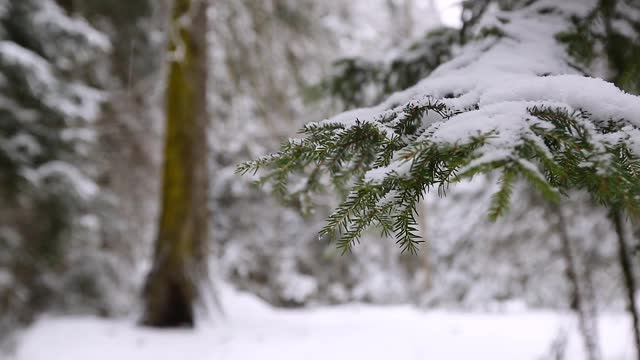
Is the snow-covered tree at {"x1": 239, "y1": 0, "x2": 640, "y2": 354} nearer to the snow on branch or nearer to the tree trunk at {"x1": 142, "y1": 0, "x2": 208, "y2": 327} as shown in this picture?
the snow on branch

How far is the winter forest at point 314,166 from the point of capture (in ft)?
A: 4.48

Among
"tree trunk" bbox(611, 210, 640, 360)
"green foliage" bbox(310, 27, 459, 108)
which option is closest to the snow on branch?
"tree trunk" bbox(611, 210, 640, 360)

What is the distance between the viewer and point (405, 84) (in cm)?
343

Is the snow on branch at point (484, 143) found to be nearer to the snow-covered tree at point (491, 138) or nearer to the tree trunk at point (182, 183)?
the snow-covered tree at point (491, 138)

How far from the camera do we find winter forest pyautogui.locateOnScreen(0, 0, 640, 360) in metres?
1.36

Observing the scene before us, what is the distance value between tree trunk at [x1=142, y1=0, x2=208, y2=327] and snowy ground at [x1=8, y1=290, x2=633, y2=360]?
43 centimetres

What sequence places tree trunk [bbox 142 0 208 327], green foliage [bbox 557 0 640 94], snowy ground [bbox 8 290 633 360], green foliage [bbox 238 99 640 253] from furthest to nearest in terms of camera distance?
tree trunk [bbox 142 0 208 327]
snowy ground [bbox 8 290 633 360]
green foliage [bbox 557 0 640 94]
green foliage [bbox 238 99 640 253]

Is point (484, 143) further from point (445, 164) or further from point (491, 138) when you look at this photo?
point (445, 164)

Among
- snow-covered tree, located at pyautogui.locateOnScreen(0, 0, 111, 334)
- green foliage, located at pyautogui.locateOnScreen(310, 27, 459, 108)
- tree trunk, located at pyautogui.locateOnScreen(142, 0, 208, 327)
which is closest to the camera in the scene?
green foliage, located at pyautogui.locateOnScreen(310, 27, 459, 108)

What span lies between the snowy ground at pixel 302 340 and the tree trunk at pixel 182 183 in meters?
0.43

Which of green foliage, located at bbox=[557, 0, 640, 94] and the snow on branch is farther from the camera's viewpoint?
green foliage, located at bbox=[557, 0, 640, 94]

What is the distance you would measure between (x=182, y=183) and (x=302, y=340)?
2.40 meters

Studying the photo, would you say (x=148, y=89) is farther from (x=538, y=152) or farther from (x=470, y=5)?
(x=538, y=152)

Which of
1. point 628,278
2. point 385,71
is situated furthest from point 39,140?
point 628,278
